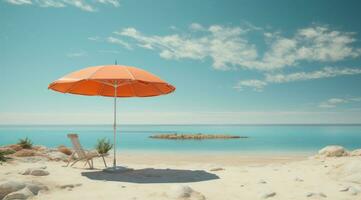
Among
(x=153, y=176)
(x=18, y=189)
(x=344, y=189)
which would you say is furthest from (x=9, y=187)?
(x=344, y=189)

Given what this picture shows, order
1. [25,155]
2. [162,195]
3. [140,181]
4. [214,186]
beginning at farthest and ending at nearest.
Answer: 1. [25,155]
2. [140,181]
3. [214,186]
4. [162,195]

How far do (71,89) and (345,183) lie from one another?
706 centimetres

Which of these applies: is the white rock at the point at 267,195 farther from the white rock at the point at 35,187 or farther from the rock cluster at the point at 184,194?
the white rock at the point at 35,187

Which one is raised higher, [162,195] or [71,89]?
[71,89]

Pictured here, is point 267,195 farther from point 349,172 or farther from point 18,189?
point 18,189

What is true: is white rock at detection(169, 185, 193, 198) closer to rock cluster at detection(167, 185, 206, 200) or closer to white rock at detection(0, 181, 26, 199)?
rock cluster at detection(167, 185, 206, 200)

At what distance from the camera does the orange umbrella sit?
284 inches

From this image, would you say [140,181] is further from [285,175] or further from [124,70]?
[285,175]

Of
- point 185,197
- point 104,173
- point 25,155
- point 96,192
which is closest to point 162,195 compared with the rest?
point 185,197

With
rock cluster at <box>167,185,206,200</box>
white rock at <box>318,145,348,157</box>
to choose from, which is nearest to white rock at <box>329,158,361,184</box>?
rock cluster at <box>167,185,206,200</box>

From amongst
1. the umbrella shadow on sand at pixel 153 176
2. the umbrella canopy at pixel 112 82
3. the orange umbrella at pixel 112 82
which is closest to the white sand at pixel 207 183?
the umbrella shadow on sand at pixel 153 176

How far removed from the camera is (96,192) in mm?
5848

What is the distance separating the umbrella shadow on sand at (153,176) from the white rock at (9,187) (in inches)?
70.3

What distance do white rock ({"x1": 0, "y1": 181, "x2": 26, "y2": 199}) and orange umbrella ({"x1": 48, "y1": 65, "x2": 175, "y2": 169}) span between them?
2380mm
